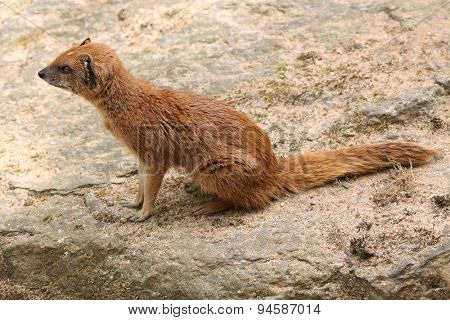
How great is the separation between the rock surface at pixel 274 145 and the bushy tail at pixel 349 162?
0.08m

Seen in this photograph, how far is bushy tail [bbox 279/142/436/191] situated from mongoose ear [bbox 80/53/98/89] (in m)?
1.46

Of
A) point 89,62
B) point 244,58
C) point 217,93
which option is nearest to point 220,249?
point 89,62

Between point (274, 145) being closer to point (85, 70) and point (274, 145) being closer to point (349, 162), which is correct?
point (349, 162)

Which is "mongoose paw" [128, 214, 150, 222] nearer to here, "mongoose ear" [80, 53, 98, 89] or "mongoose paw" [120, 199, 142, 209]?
"mongoose paw" [120, 199, 142, 209]

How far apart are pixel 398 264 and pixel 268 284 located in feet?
2.53

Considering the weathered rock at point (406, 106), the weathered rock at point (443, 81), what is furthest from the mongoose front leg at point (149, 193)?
the weathered rock at point (443, 81)

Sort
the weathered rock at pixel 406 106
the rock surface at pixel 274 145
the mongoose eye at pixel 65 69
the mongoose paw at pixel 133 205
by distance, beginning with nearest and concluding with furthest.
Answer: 1. the rock surface at pixel 274 145
2. the mongoose eye at pixel 65 69
3. the mongoose paw at pixel 133 205
4. the weathered rock at pixel 406 106

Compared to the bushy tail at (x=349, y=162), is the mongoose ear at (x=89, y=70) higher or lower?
higher

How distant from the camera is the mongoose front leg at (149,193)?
472 centimetres

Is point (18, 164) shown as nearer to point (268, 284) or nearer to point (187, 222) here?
point (187, 222)

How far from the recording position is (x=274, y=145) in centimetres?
532

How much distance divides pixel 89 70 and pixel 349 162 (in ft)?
6.35

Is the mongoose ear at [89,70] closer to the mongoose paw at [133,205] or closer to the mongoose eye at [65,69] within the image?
the mongoose eye at [65,69]

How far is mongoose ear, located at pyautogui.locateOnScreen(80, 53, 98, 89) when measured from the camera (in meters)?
4.70
